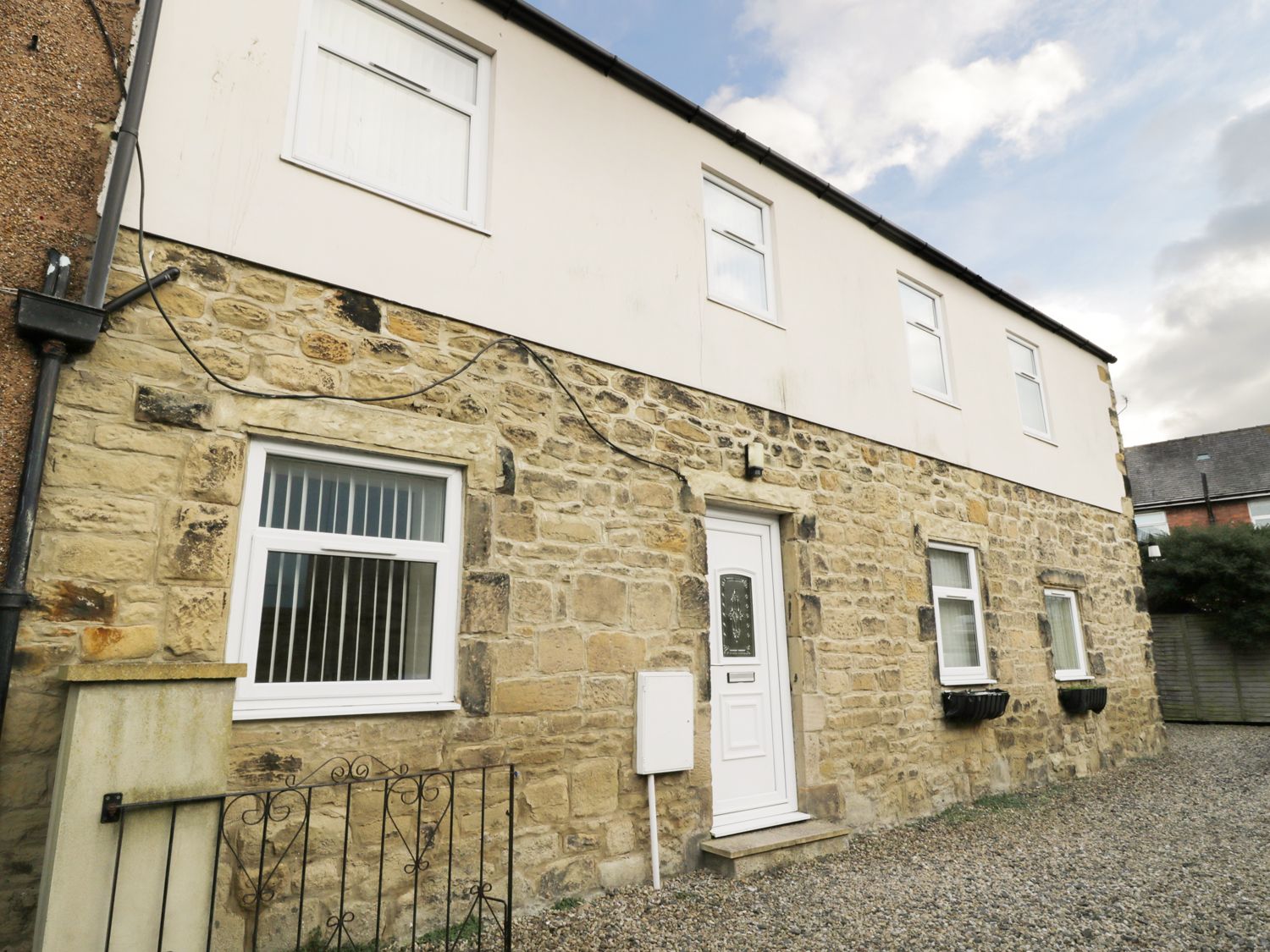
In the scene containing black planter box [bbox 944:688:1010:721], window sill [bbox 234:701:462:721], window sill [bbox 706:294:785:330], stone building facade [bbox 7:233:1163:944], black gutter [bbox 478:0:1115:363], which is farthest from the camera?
black planter box [bbox 944:688:1010:721]

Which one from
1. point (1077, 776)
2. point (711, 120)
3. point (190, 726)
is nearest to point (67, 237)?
point (190, 726)

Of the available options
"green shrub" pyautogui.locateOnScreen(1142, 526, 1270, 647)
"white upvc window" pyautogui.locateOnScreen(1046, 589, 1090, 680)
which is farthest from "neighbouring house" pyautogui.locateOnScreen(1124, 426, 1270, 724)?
"white upvc window" pyautogui.locateOnScreen(1046, 589, 1090, 680)

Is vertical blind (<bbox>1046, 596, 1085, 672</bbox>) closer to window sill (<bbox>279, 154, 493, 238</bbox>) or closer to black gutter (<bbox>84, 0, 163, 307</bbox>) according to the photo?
window sill (<bbox>279, 154, 493, 238</bbox>)

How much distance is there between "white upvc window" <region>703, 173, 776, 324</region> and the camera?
6.01 meters

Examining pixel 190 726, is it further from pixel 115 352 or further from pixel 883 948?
pixel 883 948

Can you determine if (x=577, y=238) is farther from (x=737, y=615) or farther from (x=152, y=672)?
(x=152, y=672)

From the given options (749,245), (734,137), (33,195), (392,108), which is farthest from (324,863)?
(734,137)

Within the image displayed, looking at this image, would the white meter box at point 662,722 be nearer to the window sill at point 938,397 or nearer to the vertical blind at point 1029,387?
the window sill at point 938,397

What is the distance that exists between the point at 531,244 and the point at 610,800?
134 inches

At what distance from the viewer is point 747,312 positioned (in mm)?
5965

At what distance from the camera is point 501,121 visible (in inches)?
190

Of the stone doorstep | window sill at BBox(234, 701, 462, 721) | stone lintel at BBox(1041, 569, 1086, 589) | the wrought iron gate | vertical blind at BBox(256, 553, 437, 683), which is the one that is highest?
stone lintel at BBox(1041, 569, 1086, 589)

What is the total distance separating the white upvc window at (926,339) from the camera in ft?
25.1

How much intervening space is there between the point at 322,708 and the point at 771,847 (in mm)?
2864
